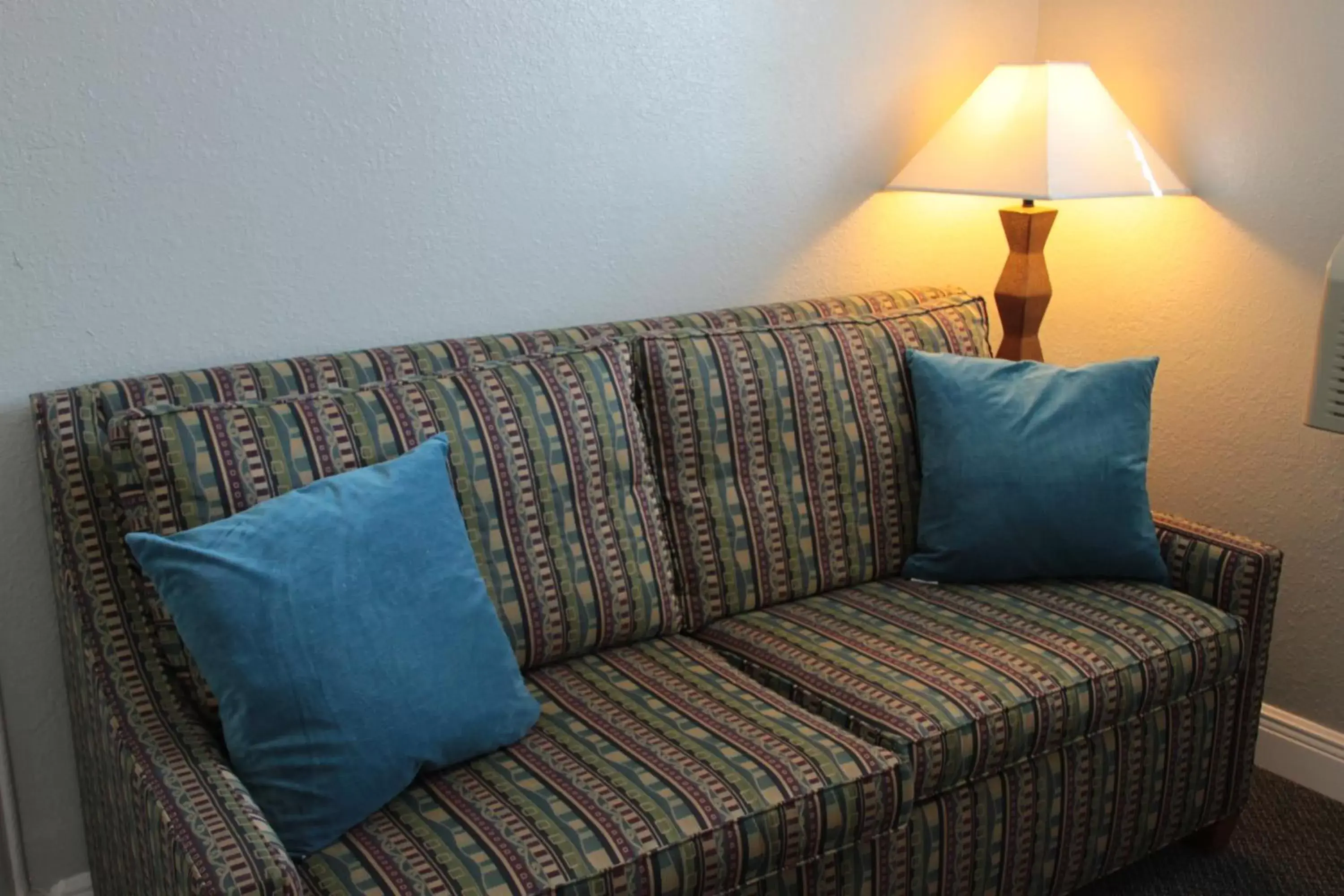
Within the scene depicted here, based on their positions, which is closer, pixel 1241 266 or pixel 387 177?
pixel 387 177

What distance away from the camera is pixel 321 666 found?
4.91 ft

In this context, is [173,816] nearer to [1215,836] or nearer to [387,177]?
[387,177]

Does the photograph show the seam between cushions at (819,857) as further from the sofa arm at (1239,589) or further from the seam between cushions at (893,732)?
A: the sofa arm at (1239,589)

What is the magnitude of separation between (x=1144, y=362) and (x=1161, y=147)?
1.94ft

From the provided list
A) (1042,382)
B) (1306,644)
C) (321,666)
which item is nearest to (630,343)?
(1042,382)

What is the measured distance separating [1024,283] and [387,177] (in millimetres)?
1248

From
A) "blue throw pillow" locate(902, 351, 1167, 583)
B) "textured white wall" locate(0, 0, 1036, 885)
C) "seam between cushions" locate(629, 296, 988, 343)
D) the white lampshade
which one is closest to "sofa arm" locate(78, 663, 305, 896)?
"textured white wall" locate(0, 0, 1036, 885)

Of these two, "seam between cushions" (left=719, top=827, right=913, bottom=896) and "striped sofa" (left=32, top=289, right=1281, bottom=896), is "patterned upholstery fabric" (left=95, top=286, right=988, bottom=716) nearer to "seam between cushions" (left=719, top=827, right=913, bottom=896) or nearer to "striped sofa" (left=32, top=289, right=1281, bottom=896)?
"striped sofa" (left=32, top=289, right=1281, bottom=896)

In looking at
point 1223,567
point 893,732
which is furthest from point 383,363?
point 1223,567

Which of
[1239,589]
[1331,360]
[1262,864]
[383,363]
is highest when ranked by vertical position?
[383,363]

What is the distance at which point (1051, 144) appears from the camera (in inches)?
90.5

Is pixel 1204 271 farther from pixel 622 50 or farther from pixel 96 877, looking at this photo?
pixel 96 877

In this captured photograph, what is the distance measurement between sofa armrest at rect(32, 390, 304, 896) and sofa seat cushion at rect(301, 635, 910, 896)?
149 millimetres

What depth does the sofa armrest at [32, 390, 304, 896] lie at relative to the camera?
1.30 metres
